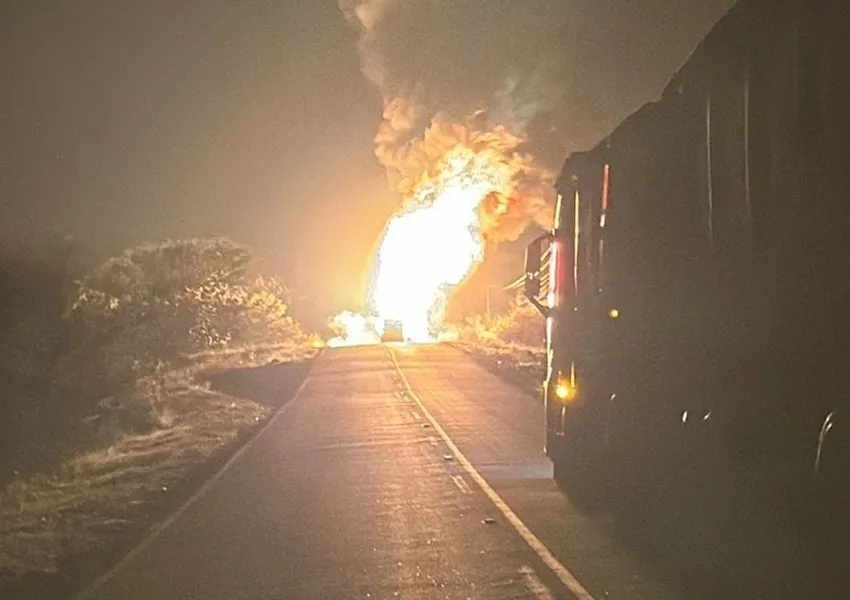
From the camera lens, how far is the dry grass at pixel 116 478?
44.3 feet

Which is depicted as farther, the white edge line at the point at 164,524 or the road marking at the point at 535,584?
the white edge line at the point at 164,524

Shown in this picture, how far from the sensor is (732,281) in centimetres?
884

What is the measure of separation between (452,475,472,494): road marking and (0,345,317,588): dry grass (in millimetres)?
3646

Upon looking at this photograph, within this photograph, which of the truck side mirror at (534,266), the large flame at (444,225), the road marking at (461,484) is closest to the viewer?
the road marking at (461,484)

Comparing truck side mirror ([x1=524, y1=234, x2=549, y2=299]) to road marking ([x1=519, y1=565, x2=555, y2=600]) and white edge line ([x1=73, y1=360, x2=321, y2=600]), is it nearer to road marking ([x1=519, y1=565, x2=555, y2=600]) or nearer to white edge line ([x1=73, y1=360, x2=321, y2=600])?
white edge line ([x1=73, y1=360, x2=321, y2=600])

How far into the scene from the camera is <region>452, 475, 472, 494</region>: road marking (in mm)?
16016

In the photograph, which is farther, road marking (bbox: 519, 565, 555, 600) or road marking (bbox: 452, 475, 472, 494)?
road marking (bbox: 452, 475, 472, 494)

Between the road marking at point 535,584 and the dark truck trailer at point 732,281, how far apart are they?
4.61 ft

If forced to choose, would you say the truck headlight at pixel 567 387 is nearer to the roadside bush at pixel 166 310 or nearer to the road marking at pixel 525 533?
the road marking at pixel 525 533

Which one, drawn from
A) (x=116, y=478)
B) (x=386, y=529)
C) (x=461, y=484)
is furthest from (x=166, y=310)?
(x=386, y=529)

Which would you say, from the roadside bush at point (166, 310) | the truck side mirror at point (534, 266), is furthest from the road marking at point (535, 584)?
the roadside bush at point (166, 310)

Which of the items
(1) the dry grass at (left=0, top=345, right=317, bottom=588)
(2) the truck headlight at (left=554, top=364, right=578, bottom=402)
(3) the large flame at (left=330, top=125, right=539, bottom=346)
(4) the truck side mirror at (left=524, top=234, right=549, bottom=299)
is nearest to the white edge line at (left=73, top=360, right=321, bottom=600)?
(1) the dry grass at (left=0, top=345, right=317, bottom=588)

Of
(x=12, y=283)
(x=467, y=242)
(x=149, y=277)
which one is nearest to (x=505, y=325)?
(x=467, y=242)

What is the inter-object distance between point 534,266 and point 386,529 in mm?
6064
